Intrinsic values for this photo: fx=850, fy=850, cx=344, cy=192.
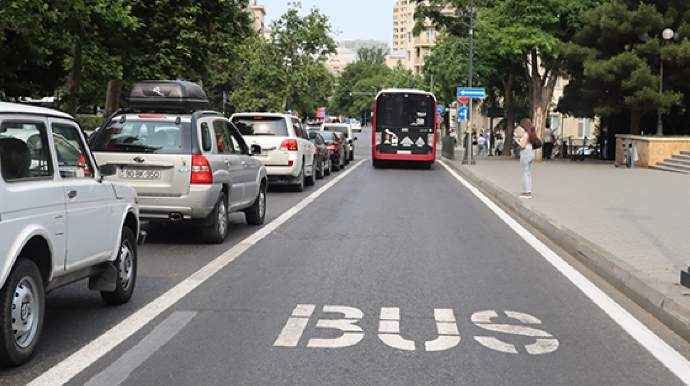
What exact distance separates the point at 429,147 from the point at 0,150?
88.3ft

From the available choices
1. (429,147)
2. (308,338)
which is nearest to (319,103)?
(429,147)

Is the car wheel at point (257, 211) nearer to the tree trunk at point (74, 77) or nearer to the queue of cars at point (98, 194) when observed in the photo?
the queue of cars at point (98, 194)

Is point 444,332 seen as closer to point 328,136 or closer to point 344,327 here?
point 344,327

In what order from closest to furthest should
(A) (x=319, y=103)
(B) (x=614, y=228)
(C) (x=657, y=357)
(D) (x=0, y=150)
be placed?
(D) (x=0, y=150)
(C) (x=657, y=357)
(B) (x=614, y=228)
(A) (x=319, y=103)

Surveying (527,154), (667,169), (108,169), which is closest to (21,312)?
(108,169)

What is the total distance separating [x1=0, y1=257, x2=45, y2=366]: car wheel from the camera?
493 cm

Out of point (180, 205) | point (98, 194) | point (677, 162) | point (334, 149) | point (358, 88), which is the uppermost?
point (358, 88)

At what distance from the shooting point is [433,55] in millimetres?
43875

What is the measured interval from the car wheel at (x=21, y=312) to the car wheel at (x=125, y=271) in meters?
1.47

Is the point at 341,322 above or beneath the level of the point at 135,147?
beneath

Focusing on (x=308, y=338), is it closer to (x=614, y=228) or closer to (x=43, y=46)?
(x=614, y=228)

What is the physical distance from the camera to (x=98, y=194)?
639 centimetres

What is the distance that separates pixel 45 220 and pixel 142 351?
1.05 meters

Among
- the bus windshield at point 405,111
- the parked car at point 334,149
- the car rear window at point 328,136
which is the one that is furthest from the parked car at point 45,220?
the bus windshield at point 405,111
